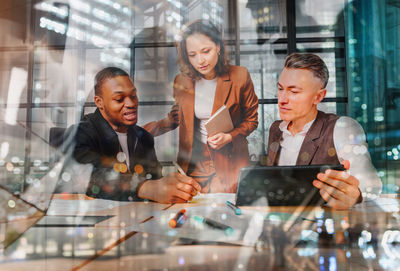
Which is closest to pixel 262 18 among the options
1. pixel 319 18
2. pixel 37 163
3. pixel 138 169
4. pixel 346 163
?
pixel 319 18

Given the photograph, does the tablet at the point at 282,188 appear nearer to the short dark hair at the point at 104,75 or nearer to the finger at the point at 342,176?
the finger at the point at 342,176

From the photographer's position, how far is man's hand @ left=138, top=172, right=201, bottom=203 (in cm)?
89

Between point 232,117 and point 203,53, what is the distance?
0.23 metres

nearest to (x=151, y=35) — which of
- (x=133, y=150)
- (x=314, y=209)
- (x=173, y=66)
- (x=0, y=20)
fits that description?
(x=173, y=66)

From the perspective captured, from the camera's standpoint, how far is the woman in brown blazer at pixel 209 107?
975mm

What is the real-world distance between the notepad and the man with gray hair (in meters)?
0.14

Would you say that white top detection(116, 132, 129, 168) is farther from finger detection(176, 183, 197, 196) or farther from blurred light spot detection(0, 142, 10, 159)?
blurred light spot detection(0, 142, 10, 159)

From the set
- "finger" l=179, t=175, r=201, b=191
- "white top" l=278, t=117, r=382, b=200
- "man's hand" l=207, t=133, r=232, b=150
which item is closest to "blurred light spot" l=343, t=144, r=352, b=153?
"white top" l=278, t=117, r=382, b=200

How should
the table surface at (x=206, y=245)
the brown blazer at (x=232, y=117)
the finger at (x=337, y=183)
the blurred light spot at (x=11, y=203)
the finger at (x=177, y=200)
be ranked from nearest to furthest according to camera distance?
Answer: the table surface at (x=206, y=245), the blurred light spot at (x=11, y=203), the finger at (x=337, y=183), the finger at (x=177, y=200), the brown blazer at (x=232, y=117)

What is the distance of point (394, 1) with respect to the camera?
0.99 meters

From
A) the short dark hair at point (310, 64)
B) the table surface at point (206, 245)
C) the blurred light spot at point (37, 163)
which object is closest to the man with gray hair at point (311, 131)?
the short dark hair at point (310, 64)

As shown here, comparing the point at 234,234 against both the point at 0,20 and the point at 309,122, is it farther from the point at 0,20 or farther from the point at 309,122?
the point at 0,20

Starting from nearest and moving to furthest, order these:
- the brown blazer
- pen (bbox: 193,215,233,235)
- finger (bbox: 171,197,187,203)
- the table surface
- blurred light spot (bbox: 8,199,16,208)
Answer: the table surface → pen (bbox: 193,215,233,235) → blurred light spot (bbox: 8,199,16,208) → finger (bbox: 171,197,187,203) → the brown blazer

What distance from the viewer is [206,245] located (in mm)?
354
